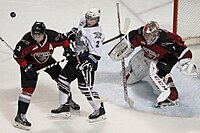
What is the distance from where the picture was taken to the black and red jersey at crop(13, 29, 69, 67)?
3219mm

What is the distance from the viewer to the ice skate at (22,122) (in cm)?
329

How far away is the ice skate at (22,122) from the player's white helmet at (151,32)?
2.75 ft

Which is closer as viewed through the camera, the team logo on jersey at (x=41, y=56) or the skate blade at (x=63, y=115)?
the team logo on jersey at (x=41, y=56)

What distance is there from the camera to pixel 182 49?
11.2ft

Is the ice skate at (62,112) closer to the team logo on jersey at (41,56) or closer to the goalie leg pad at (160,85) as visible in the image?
the team logo on jersey at (41,56)

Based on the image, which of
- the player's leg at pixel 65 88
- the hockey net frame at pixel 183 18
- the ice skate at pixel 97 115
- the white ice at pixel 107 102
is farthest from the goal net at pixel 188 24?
the player's leg at pixel 65 88

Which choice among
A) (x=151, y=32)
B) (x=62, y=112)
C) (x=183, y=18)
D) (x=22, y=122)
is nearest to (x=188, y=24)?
(x=183, y=18)

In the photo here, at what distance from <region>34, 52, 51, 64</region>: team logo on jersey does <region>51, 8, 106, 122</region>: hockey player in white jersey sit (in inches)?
5.2

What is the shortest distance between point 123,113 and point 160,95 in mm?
243

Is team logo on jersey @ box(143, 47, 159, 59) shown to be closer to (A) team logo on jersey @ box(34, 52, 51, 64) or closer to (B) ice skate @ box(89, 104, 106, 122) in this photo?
(B) ice skate @ box(89, 104, 106, 122)

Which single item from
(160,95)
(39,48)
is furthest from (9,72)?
(160,95)

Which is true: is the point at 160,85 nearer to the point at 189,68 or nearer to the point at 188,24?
the point at 189,68

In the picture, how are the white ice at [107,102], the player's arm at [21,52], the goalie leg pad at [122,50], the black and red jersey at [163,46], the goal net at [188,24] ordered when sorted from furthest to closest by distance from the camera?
1. the goal net at [188,24]
2. the goalie leg pad at [122,50]
3. the black and red jersey at [163,46]
4. the white ice at [107,102]
5. the player's arm at [21,52]

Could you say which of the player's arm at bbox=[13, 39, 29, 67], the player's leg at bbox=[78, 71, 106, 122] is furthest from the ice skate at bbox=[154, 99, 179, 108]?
the player's arm at bbox=[13, 39, 29, 67]
